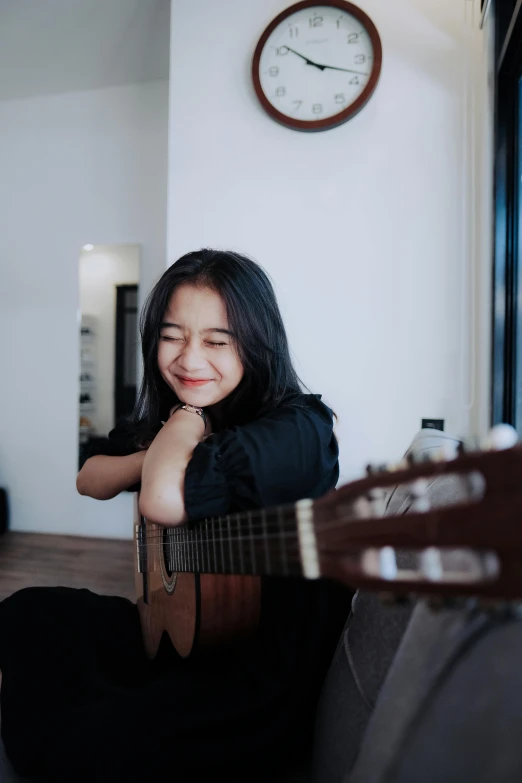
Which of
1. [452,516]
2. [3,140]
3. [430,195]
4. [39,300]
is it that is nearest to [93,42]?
[3,140]

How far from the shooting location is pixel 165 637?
0.87 m

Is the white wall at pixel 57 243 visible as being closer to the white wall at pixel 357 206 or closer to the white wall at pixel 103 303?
the white wall at pixel 103 303

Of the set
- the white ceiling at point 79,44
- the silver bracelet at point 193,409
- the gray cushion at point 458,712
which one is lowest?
the gray cushion at point 458,712

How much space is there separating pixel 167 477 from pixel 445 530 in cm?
44

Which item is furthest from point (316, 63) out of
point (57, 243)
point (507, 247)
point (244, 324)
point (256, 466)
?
point (57, 243)

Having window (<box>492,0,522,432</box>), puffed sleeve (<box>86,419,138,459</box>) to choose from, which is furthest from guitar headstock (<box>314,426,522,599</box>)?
window (<box>492,0,522,432</box>)

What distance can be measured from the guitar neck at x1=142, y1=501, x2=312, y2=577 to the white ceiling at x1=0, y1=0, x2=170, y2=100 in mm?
2371

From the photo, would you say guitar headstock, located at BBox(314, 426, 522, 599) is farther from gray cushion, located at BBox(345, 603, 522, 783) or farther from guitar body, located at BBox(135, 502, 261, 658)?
guitar body, located at BBox(135, 502, 261, 658)

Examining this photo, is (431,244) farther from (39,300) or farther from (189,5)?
(39,300)

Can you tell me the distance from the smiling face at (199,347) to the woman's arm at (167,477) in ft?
0.34

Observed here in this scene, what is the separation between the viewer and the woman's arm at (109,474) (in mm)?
975

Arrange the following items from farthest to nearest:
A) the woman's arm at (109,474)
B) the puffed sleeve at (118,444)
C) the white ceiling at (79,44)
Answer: the white ceiling at (79,44), the puffed sleeve at (118,444), the woman's arm at (109,474)

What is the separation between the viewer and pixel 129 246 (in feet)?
9.48

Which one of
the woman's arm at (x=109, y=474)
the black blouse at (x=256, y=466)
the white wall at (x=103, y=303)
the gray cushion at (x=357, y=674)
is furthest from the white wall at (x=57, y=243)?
the gray cushion at (x=357, y=674)
